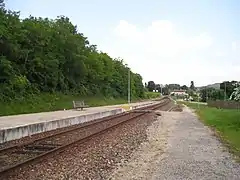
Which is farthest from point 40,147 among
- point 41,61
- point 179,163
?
point 41,61

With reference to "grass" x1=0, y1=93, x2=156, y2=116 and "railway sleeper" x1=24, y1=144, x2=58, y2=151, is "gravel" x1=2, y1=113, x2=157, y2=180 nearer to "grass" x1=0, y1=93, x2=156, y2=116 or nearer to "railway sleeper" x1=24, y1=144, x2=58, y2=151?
"railway sleeper" x1=24, y1=144, x2=58, y2=151

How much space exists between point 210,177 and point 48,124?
38.6 ft

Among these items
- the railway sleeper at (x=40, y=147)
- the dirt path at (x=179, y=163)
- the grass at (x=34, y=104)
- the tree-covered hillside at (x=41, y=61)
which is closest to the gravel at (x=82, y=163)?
the dirt path at (x=179, y=163)

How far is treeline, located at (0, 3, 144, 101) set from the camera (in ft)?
104

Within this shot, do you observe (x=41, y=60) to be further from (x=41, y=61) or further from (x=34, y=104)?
(x=34, y=104)

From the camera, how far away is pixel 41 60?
131 feet

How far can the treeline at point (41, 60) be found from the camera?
31.6 metres

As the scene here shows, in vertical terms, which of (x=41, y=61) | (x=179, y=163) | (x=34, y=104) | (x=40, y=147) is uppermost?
(x=41, y=61)

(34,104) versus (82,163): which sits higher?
(34,104)

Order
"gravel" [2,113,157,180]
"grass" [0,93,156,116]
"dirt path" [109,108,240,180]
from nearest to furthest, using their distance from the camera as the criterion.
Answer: "gravel" [2,113,157,180]
"dirt path" [109,108,240,180]
"grass" [0,93,156,116]

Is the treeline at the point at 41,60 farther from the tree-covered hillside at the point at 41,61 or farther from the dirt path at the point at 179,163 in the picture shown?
the dirt path at the point at 179,163

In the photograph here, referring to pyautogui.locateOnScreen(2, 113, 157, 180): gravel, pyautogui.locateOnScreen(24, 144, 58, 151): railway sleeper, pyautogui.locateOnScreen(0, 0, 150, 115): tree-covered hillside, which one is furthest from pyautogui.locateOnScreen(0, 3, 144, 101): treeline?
pyautogui.locateOnScreen(2, 113, 157, 180): gravel

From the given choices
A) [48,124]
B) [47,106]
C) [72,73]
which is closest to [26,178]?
[48,124]

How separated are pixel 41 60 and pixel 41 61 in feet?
0.37
